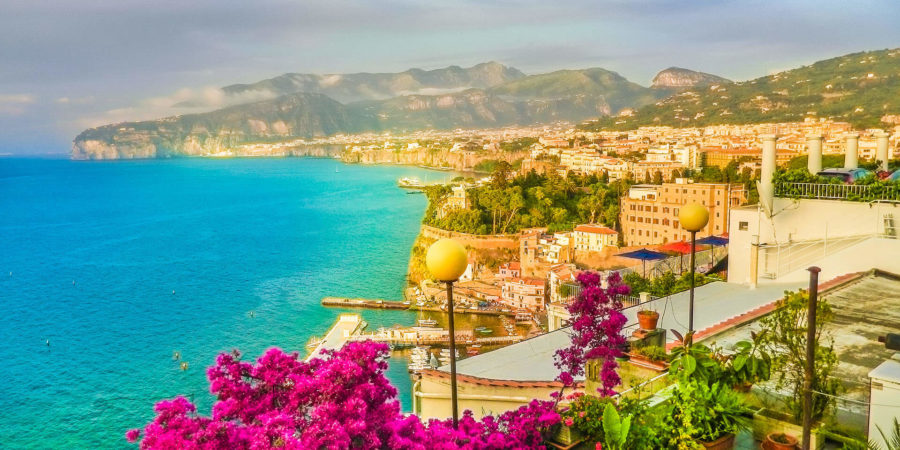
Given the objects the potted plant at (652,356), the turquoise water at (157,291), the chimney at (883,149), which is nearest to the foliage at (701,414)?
the potted plant at (652,356)

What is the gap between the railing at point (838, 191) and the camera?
5762 mm

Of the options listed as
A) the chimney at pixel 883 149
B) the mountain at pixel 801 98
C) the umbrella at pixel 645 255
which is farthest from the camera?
the mountain at pixel 801 98

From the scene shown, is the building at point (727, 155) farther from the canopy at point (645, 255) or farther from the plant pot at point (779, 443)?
the plant pot at point (779, 443)

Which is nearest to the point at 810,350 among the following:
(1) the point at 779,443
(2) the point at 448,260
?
(1) the point at 779,443

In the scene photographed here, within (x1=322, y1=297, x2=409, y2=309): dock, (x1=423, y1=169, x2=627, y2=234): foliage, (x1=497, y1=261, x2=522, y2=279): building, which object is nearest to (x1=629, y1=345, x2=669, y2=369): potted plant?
(x1=322, y1=297, x2=409, y2=309): dock

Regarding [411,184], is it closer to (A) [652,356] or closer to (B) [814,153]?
(B) [814,153]

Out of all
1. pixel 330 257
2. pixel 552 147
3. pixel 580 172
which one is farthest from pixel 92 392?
pixel 552 147

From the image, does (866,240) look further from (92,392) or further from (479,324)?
(92,392)

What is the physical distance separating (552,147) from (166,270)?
5176 cm

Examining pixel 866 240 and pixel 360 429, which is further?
pixel 866 240

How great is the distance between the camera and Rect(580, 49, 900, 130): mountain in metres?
63.5

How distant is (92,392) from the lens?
18.1 metres

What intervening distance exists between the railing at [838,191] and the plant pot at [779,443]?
4273 millimetres

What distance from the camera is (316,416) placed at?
214cm
